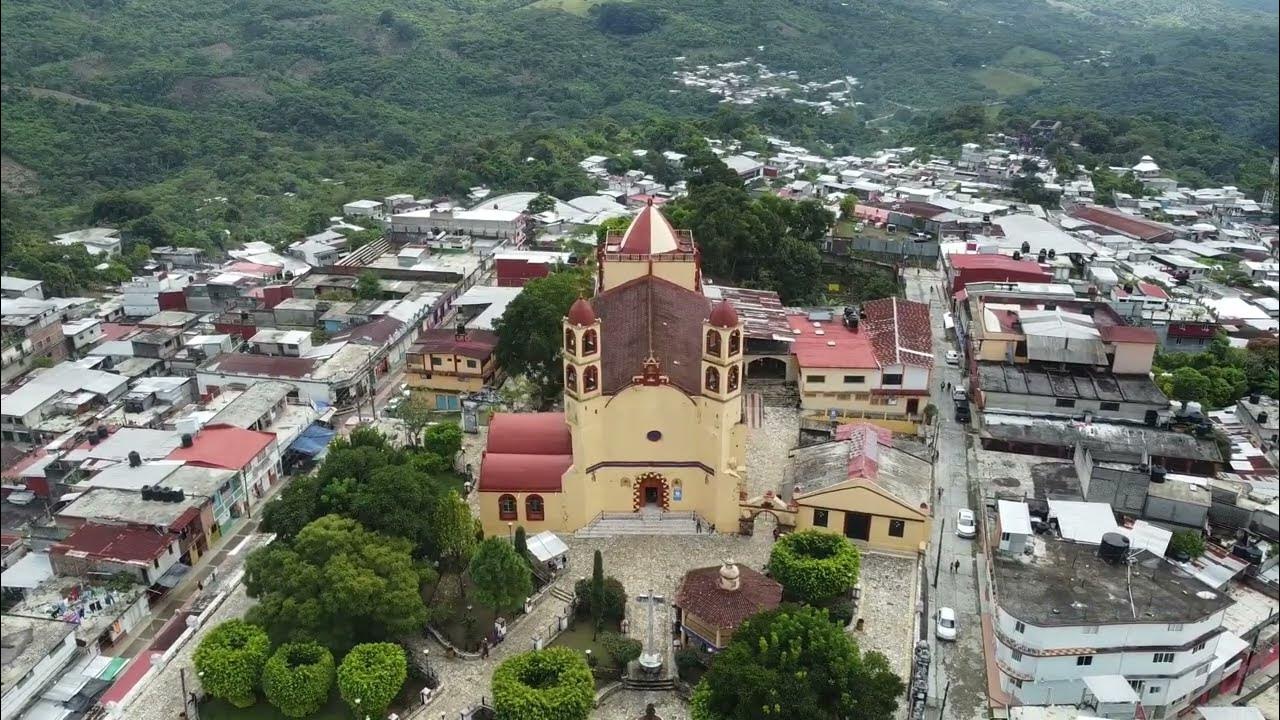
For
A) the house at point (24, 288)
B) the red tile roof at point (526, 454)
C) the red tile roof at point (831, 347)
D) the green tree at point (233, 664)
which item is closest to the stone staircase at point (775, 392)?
the red tile roof at point (831, 347)

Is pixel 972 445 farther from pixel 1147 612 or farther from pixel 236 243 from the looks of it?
pixel 236 243

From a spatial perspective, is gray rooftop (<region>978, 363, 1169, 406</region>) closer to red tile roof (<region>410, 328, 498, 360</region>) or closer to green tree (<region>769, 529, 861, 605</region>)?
green tree (<region>769, 529, 861, 605</region>)

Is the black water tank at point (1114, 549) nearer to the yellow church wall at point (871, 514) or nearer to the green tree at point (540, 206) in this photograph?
the yellow church wall at point (871, 514)

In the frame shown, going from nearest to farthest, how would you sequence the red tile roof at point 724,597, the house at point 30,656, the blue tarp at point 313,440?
1. the house at point 30,656
2. the red tile roof at point 724,597
3. the blue tarp at point 313,440

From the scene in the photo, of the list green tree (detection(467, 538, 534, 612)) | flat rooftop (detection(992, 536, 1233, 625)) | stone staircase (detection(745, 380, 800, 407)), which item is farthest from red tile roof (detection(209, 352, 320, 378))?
flat rooftop (detection(992, 536, 1233, 625))

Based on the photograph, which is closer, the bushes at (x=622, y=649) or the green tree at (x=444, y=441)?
the bushes at (x=622, y=649)

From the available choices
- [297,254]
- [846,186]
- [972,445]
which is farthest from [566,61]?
[972,445]
